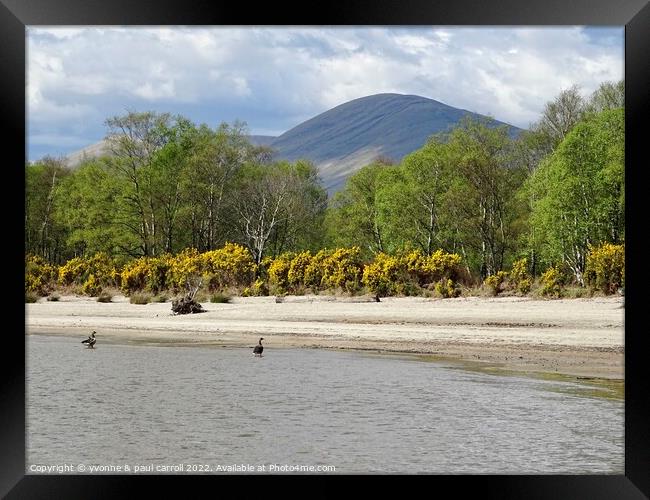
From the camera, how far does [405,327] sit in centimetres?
1823

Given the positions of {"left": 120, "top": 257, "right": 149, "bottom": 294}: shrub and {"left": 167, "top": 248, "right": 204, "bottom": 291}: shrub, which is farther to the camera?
{"left": 120, "top": 257, "right": 149, "bottom": 294}: shrub

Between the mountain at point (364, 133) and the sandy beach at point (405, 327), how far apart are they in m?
69.8

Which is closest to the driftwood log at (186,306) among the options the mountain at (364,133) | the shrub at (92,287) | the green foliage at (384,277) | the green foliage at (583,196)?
the green foliage at (384,277)

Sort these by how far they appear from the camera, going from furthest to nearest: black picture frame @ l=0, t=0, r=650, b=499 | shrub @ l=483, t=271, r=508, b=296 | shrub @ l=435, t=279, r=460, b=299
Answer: shrub @ l=435, t=279, r=460, b=299, shrub @ l=483, t=271, r=508, b=296, black picture frame @ l=0, t=0, r=650, b=499

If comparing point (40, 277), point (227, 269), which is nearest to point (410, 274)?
point (227, 269)

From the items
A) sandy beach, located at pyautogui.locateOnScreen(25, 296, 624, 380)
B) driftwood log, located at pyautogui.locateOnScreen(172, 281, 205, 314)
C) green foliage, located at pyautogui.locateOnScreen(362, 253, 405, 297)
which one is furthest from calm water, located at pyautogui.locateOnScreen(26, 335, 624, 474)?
green foliage, located at pyautogui.locateOnScreen(362, 253, 405, 297)

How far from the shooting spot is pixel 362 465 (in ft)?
31.2

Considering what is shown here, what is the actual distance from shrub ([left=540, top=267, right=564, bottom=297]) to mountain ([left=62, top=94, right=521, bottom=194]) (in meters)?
71.2

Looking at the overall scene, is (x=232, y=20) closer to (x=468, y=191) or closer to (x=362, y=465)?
(x=362, y=465)

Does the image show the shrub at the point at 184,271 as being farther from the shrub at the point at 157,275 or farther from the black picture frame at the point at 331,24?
the black picture frame at the point at 331,24

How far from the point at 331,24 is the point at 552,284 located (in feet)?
49.8

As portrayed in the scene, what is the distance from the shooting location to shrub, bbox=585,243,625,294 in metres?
19.3

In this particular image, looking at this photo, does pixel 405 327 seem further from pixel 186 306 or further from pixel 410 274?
pixel 186 306

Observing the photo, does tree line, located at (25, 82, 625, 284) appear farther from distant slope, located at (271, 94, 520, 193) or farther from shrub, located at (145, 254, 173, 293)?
distant slope, located at (271, 94, 520, 193)
